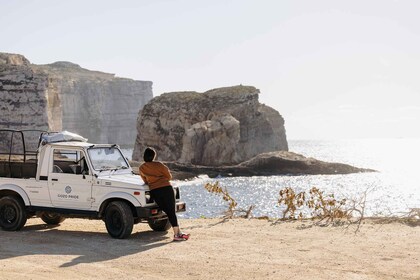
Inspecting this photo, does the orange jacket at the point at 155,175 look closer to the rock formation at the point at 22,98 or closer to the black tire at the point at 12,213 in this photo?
the black tire at the point at 12,213

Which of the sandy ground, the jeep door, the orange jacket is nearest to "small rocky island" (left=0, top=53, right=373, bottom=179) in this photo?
the jeep door

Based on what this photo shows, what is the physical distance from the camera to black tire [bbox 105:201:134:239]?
40.4 feet

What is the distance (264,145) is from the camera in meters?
124

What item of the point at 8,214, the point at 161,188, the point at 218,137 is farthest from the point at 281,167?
the point at 161,188

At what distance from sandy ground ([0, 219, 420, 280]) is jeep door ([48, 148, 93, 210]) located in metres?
0.89

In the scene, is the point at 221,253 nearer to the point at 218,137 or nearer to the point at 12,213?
the point at 12,213

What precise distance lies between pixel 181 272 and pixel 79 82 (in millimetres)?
185071

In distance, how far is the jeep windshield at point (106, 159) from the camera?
13.1 m

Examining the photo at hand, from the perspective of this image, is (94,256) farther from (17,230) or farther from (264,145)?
(264,145)

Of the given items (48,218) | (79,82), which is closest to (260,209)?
(48,218)

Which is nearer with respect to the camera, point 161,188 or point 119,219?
point 161,188

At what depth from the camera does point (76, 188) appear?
509 inches

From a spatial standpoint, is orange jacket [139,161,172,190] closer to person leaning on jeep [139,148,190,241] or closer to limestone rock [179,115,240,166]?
person leaning on jeep [139,148,190,241]

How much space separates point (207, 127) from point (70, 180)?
3519 inches
